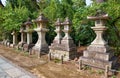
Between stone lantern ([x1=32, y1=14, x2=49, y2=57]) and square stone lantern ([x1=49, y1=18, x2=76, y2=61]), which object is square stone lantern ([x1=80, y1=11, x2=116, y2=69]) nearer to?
square stone lantern ([x1=49, y1=18, x2=76, y2=61])

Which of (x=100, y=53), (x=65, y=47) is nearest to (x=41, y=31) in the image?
(x=65, y=47)

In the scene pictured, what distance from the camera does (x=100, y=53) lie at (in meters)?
7.98

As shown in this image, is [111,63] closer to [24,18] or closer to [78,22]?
[78,22]

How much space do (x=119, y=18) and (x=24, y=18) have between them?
11481 millimetres

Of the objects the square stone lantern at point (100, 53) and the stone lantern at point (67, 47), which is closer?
the square stone lantern at point (100, 53)

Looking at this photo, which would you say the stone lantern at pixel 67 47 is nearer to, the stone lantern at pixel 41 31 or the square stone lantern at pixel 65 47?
the square stone lantern at pixel 65 47

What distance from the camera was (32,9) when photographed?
73.7ft

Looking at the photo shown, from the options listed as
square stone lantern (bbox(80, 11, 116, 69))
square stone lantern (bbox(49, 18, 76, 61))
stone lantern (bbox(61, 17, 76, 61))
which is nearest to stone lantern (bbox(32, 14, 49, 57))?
square stone lantern (bbox(49, 18, 76, 61))

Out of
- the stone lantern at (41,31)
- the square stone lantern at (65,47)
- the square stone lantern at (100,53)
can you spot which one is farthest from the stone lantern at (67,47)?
the stone lantern at (41,31)

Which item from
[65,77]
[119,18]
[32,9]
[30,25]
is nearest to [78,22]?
[119,18]

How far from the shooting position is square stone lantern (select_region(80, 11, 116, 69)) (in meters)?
7.70

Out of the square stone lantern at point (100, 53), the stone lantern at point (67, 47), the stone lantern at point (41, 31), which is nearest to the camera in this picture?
the square stone lantern at point (100, 53)

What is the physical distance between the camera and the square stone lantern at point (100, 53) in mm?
7703

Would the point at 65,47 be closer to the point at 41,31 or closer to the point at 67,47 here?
the point at 67,47
